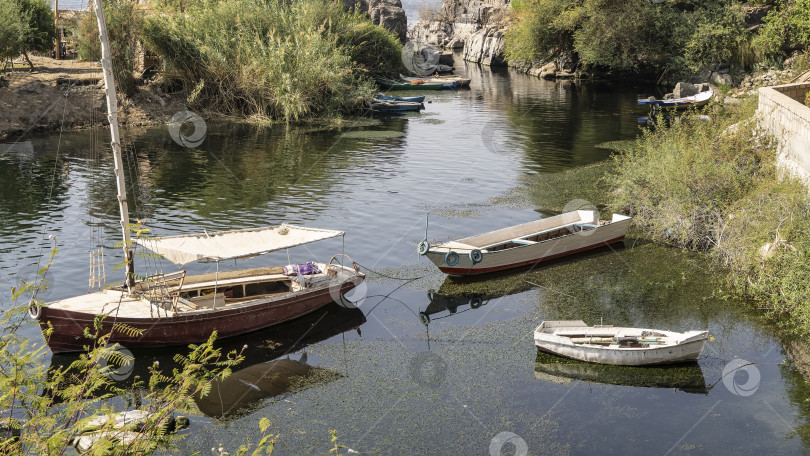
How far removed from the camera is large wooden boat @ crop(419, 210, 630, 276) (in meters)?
23.8

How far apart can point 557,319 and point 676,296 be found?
3902mm

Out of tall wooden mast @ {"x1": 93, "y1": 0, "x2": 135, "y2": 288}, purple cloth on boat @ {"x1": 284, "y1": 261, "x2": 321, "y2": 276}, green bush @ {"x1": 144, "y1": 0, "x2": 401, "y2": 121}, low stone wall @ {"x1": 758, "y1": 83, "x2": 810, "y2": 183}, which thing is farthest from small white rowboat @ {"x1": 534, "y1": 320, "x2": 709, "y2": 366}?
green bush @ {"x1": 144, "y1": 0, "x2": 401, "y2": 121}

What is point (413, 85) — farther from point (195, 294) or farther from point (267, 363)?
point (267, 363)

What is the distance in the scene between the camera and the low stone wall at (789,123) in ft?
80.8

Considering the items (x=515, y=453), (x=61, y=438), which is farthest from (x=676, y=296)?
(x=61, y=438)

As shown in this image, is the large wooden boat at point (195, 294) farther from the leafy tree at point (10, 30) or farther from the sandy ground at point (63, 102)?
the leafy tree at point (10, 30)

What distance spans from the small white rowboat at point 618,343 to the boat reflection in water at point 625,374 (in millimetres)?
Answer: 163

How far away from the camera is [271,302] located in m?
20.3

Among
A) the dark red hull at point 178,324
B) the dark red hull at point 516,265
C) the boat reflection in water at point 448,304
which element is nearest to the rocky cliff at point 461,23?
the dark red hull at point 516,265

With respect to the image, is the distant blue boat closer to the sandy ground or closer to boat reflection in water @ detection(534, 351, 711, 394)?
the sandy ground

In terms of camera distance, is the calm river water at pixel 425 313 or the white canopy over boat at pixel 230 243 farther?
the white canopy over boat at pixel 230 243

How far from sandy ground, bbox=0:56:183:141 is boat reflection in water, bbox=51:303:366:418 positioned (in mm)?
30594

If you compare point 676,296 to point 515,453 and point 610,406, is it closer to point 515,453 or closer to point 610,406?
point 610,406

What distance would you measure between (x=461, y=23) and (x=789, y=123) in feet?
285
